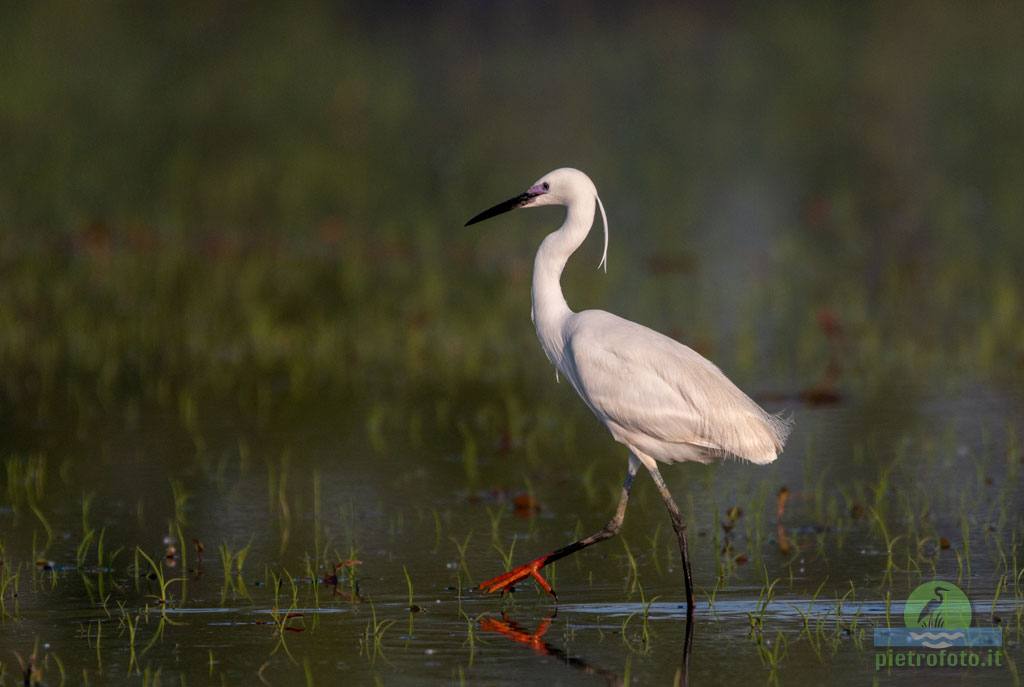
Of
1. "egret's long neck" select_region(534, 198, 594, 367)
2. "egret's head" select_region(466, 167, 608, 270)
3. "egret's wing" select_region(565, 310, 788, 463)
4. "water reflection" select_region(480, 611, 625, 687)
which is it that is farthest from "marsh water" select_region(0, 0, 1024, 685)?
"egret's head" select_region(466, 167, 608, 270)

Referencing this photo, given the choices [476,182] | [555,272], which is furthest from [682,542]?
[476,182]

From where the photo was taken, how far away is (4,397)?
434 inches

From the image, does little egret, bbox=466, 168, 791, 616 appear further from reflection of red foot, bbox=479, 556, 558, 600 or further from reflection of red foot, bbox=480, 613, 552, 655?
reflection of red foot, bbox=480, 613, 552, 655

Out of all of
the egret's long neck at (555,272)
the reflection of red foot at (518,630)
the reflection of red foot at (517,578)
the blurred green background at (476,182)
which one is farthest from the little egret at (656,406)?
the blurred green background at (476,182)

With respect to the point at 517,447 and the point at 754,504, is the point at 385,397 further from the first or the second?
the point at 754,504

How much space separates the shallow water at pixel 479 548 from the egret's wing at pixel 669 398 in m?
0.55

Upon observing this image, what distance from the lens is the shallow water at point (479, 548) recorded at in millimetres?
6078

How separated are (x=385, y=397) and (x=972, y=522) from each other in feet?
13.9

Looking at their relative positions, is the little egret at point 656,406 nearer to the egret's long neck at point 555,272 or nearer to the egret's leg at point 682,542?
the egret's leg at point 682,542

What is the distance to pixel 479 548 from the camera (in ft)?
25.7

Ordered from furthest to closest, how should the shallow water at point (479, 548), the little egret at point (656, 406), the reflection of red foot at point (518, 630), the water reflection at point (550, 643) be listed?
the little egret at point (656, 406)
the reflection of red foot at point (518, 630)
the shallow water at point (479, 548)
the water reflection at point (550, 643)

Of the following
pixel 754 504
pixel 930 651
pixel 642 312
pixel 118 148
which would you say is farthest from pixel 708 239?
pixel 930 651

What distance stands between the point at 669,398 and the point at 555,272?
834mm

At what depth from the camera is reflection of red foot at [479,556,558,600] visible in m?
6.96
